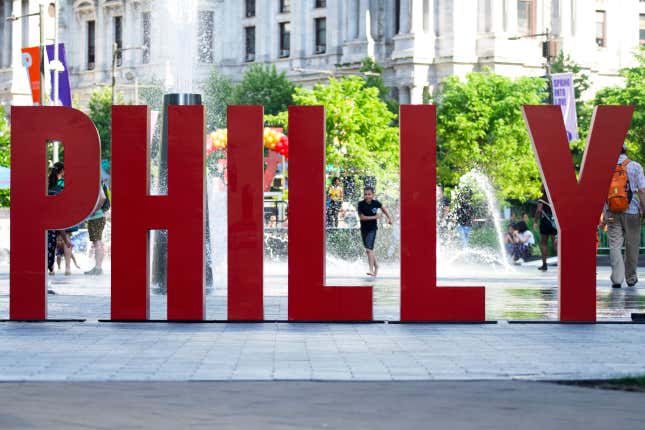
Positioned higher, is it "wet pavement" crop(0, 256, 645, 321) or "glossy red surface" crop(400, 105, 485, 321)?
"glossy red surface" crop(400, 105, 485, 321)

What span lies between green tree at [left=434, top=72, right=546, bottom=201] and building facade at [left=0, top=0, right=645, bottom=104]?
972cm

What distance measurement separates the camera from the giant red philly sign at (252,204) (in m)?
12.5

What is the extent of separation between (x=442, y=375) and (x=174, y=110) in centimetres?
459

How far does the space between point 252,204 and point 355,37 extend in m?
71.0

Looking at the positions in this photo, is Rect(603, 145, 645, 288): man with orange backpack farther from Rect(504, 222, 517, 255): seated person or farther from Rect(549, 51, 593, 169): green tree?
Rect(549, 51, 593, 169): green tree

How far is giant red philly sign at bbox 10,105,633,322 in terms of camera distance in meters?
12.5

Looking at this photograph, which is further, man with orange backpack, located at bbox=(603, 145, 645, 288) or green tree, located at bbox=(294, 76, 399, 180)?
green tree, located at bbox=(294, 76, 399, 180)

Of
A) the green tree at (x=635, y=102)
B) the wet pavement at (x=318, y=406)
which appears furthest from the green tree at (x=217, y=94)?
the wet pavement at (x=318, y=406)

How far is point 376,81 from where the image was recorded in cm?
6925

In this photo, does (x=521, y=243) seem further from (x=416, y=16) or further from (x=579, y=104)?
(x=416, y=16)

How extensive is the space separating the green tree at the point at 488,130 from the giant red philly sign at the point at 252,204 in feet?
146

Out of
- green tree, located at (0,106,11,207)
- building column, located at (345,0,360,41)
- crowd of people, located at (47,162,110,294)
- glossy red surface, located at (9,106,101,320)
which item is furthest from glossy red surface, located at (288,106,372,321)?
building column, located at (345,0,360,41)

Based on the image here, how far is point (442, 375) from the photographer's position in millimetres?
8734

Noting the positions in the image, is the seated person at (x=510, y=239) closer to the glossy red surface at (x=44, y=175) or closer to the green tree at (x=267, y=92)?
the glossy red surface at (x=44, y=175)
